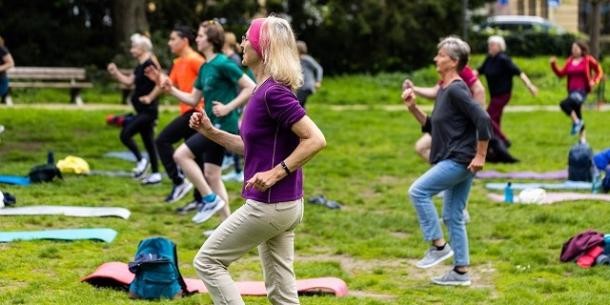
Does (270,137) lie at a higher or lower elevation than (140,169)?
higher

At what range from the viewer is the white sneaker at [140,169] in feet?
47.7

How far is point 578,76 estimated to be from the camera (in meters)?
18.8

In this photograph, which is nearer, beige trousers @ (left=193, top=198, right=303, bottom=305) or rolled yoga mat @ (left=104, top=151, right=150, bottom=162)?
beige trousers @ (left=193, top=198, right=303, bottom=305)

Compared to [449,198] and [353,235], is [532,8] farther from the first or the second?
[449,198]

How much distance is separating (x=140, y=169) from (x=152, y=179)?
58 cm

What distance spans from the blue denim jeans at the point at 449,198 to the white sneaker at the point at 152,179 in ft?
19.6

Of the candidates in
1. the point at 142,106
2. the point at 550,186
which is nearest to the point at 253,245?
the point at 142,106

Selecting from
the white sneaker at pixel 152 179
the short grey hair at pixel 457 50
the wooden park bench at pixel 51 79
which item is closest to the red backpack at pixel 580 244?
the short grey hair at pixel 457 50

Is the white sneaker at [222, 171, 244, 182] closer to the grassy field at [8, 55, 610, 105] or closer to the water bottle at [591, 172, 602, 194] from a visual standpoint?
the water bottle at [591, 172, 602, 194]

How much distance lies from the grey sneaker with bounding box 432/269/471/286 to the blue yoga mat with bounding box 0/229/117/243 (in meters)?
3.10

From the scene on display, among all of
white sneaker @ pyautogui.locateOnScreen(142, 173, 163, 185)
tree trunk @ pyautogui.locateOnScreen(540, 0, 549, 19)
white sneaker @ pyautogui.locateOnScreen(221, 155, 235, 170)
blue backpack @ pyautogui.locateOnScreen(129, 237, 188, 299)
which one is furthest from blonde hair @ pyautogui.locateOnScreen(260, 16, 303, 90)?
tree trunk @ pyautogui.locateOnScreen(540, 0, 549, 19)

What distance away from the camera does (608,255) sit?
9.19 metres

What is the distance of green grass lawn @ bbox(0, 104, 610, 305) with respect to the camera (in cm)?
826

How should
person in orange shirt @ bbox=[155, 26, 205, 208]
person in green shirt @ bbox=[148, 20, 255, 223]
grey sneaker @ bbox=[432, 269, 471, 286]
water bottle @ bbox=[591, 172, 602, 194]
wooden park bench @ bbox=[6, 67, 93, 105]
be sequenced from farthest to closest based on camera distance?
wooden park bench @ bbox=[6, 67, 93, 105], water bottle @ bbox=[591, 172, 602, 194], person in orange shirt @ bbox=[155, 26, 205, 208], person in green shirt @ bbox=[148, 20, 255, 223], grey sneaker @ bbox=[432, 269, 471, 286]
